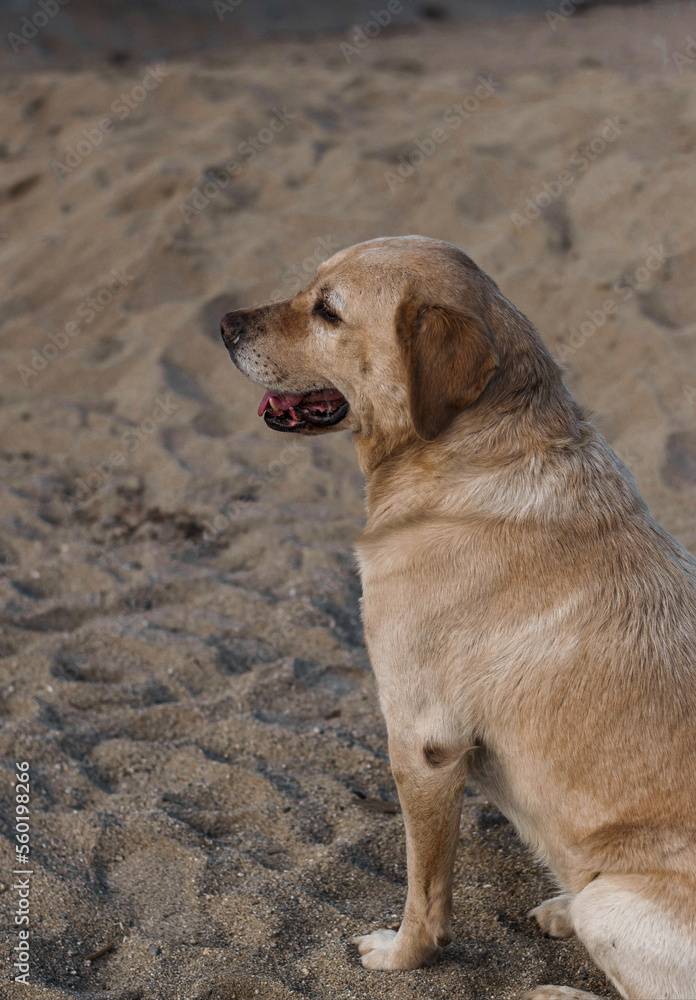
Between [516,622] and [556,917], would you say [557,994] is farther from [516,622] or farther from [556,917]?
[516,622]

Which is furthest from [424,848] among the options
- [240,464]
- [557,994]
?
[240,464]

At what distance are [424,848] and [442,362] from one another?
1.45 m

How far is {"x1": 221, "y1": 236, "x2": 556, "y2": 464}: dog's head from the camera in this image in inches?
108

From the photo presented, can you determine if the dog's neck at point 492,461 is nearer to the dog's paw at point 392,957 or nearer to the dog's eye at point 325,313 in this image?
the dog's eye at point 325,313

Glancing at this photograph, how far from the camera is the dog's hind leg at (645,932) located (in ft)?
7.57

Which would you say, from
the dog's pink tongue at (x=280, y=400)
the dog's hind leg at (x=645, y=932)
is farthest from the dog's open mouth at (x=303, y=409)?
the dog's hind leg at (x=645, y=932)

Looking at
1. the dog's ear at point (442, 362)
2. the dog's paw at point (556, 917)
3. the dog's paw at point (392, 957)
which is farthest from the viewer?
the dog's paw at point (556, 917)

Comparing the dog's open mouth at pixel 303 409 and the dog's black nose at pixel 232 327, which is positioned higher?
the dog's black nose at pixel 232 327

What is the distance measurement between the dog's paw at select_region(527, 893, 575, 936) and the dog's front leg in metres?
0.39

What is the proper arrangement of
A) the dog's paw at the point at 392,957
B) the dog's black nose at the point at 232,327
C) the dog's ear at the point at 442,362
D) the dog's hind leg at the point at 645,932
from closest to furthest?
the dog's hind leg at the point at 645,932, the dog's ear at the point at 442,362, the dog's paw at the point at 392,957, the dog's black nose at the point at 232,327

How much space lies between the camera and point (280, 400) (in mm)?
3369

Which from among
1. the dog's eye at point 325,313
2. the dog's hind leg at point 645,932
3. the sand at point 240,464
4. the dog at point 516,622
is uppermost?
the dog's eye at point 325,313

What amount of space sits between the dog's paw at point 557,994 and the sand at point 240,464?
0.36ft

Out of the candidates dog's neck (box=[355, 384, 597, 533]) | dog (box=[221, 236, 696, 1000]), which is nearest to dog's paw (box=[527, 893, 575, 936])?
dog (box=[221, 236, 696, 1000])
